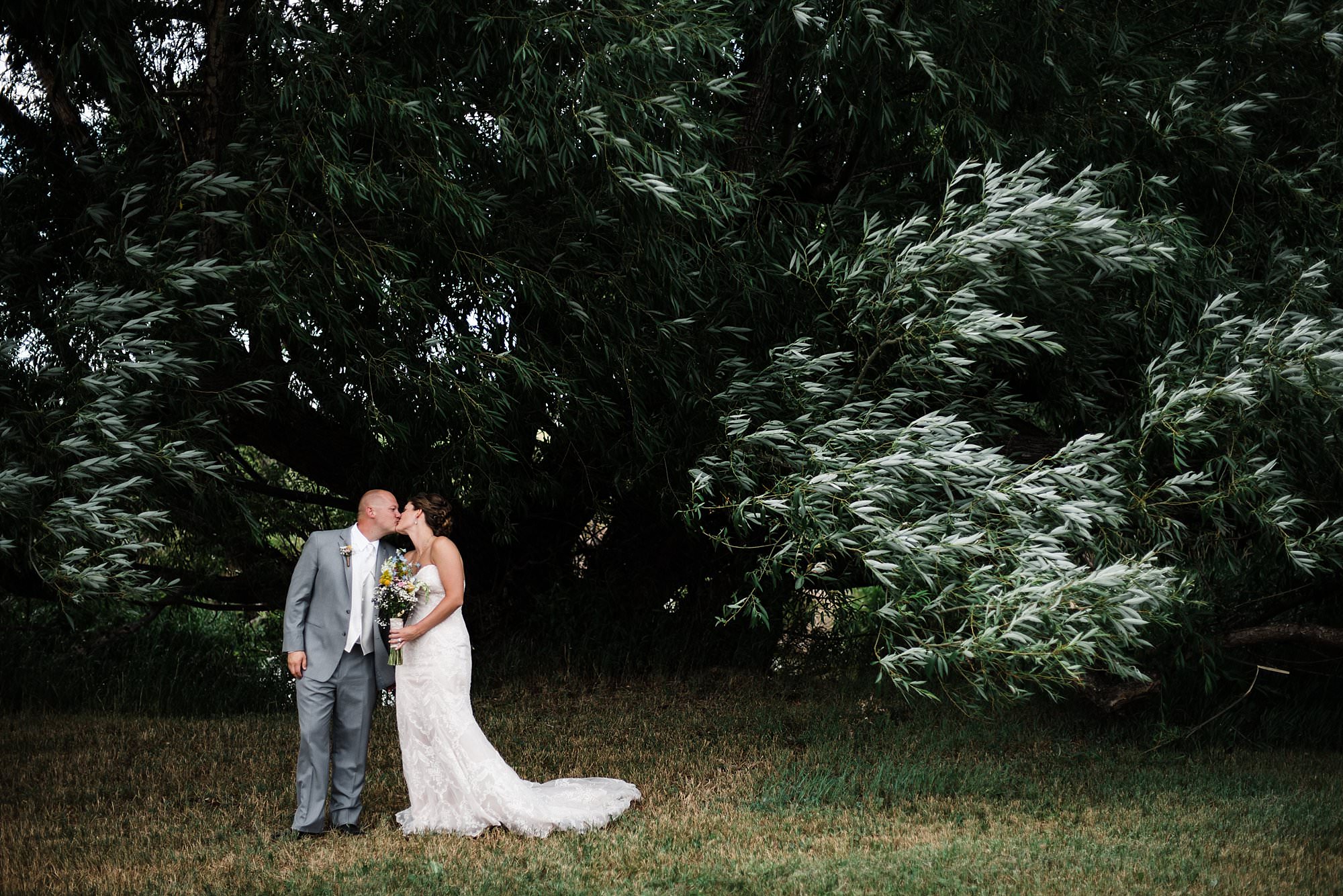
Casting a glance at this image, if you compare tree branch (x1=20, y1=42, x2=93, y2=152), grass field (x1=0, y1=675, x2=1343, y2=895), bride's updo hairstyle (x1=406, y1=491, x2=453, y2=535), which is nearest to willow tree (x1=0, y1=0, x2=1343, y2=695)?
tree branch (x1=20, y1=42, x2=93, y2=152)

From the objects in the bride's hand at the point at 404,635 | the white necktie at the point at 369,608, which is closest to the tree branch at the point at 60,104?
the white necktie at the point at 369,608

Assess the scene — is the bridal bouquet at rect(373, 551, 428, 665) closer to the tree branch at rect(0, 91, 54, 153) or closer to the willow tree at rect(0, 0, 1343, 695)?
the willow tree at rect(0, 0, 1343, 695)

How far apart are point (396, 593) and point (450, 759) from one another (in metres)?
0.96

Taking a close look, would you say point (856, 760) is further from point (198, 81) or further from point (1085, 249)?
point (198, 81)

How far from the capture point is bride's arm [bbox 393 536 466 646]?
633 cm

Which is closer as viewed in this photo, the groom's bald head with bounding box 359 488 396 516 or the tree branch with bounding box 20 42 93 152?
the groom's bald head with bounding box 359 488 396 516

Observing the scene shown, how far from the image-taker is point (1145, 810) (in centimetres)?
721

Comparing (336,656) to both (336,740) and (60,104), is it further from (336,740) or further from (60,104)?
(60,104)

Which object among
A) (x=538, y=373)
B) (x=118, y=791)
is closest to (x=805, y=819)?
(x=538, y=373)

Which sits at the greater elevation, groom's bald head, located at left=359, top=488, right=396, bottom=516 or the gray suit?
groom's bald head, located at left=359, top=488, right=396, bottom=516

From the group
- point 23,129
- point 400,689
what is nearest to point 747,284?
point 400,689

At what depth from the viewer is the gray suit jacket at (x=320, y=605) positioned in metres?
6.18

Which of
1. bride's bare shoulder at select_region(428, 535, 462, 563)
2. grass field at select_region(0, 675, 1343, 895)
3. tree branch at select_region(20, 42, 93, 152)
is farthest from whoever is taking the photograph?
tree branch at select_region(20, 42, 93, 152)

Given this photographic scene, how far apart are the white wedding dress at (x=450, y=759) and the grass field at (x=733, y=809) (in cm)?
15
